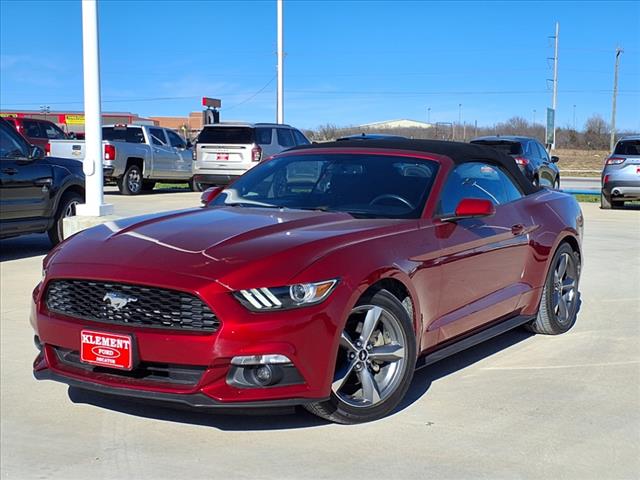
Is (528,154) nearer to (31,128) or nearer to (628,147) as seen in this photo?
(628,147)

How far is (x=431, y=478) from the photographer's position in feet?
11.9

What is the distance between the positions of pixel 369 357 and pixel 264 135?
53.6ft

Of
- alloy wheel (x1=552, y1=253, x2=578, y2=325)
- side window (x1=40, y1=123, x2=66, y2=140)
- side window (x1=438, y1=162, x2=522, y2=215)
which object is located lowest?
alloy wheel (x1=552, y1=253, x2=578, y2=325)

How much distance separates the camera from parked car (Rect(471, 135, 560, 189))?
18.1 metres

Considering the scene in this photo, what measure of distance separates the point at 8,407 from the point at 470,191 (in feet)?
10.8

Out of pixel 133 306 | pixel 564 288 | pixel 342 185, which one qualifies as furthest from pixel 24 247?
pixel 133 306

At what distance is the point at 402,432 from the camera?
13.6 feet

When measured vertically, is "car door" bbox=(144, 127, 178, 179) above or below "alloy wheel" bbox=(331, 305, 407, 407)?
above

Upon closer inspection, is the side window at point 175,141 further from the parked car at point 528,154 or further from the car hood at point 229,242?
the car hood at point 229,242

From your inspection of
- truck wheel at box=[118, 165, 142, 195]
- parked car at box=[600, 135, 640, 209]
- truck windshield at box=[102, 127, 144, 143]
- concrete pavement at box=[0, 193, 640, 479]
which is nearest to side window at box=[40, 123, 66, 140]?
truck windshield at box=[102, 127, 144, 143]

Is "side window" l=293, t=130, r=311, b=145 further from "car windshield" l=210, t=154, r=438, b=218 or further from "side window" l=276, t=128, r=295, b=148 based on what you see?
"car windshield" l=210, t=154, r=438, b=218

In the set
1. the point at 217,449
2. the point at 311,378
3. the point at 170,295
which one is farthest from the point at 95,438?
the point at 311,378

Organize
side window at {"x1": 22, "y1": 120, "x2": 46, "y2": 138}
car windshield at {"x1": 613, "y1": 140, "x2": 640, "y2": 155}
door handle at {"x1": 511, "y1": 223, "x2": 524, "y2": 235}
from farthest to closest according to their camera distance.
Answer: side window at {"x1": 22, "y1": 120, "x2": 46, "y2": 138}
car windshield at {"x1": 613, "y1": 140, "x2": 640, "y2": 155}
door handle at {"x1": 511, "y1": 223, "x2": 524, "y2": 235}

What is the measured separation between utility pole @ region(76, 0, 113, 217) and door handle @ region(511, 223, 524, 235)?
19.9 feet
